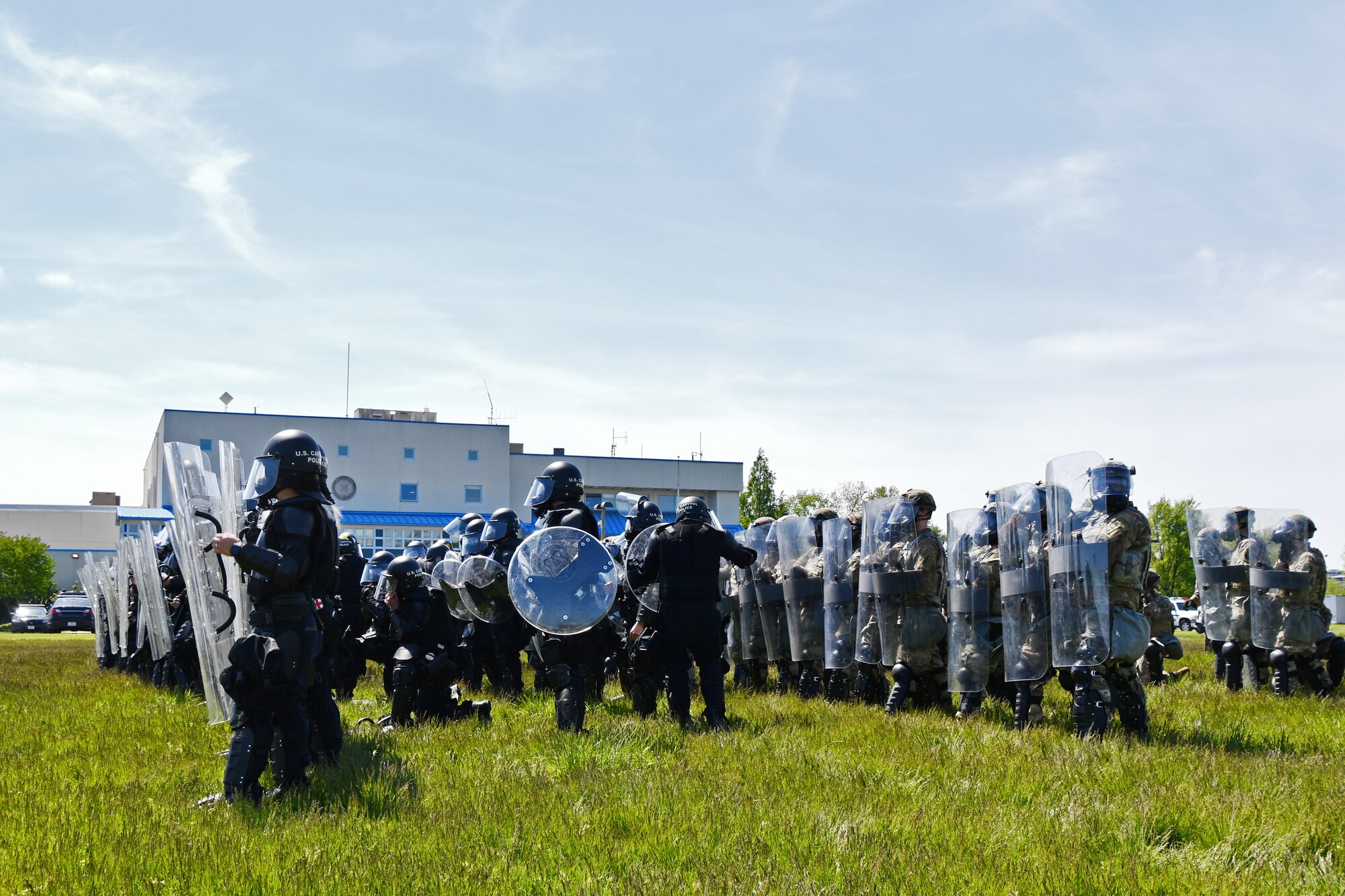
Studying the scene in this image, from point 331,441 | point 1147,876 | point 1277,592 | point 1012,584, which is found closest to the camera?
point 1147,876

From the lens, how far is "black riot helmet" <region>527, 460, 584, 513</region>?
11.4m

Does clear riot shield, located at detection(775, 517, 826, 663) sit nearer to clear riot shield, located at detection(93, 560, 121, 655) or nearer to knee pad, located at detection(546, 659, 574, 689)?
knee pad, located at detection(546, 659, 574, 689)

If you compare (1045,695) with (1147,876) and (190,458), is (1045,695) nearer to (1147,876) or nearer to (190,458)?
(1147,876)

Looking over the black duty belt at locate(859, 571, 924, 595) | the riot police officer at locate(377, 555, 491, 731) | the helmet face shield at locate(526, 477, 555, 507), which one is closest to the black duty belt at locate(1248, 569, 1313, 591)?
the black duty belt at locate(859, 571, 924, 595)

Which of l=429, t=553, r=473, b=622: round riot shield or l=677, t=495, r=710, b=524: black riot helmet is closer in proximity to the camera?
l=677, t=495, r=710, b=524: black riot helmet

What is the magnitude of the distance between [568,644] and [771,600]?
3.57 meters

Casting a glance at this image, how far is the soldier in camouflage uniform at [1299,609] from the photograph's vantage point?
1116 centimetres

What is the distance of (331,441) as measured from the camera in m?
59.1

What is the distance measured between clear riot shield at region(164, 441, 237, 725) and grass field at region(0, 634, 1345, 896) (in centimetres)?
65

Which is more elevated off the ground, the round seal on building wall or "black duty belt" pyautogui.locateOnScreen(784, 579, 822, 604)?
the round seal on building wall

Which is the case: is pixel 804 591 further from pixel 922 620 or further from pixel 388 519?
pixel 388 519

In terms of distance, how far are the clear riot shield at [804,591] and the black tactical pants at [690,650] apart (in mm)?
2552

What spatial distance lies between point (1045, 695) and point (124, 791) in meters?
8.49

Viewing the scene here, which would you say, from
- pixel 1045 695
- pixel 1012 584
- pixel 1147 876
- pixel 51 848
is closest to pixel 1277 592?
pixel 1045 695
